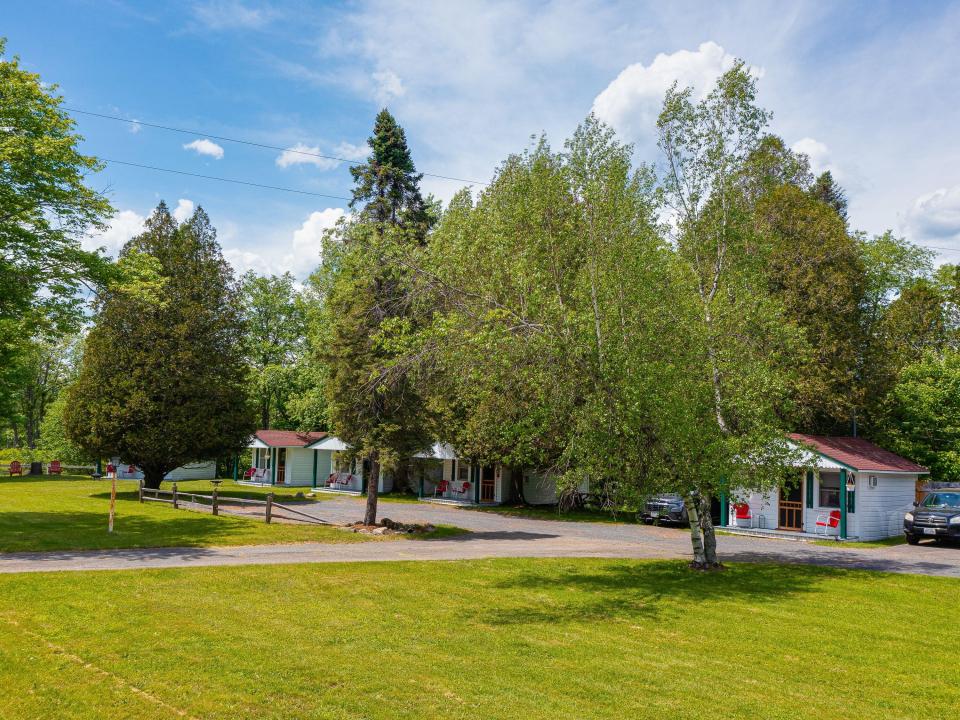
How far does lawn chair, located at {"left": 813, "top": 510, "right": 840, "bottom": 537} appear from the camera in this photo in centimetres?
2534

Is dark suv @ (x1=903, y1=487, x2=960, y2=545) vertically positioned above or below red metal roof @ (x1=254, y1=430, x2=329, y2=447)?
below

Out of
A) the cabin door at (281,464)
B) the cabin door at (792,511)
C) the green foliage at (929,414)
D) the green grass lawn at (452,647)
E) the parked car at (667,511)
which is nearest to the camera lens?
the green grass lawn at (452,647)

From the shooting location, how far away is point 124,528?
2031cm

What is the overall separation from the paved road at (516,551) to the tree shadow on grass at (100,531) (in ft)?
3.70

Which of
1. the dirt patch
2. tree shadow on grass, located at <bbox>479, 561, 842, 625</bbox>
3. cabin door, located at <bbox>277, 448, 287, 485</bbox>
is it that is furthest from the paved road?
cabin door, located at <bbox>277, 448, 287, 485</bbox>

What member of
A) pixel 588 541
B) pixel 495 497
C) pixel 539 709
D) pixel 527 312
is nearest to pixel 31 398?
pixel 495 497

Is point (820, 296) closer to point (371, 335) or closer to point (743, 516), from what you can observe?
point (743, 516)

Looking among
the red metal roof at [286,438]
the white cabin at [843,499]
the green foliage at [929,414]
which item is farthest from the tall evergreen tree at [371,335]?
the red metal roof at [286,438]

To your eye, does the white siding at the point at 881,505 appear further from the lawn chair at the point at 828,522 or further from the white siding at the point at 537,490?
the white siding at the point at 537,490

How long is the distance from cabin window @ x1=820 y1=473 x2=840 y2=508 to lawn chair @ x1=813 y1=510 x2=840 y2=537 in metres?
0.70

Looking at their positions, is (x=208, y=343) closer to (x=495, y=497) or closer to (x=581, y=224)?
(x=495, y=497)

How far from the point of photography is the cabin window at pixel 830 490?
26.4 meters

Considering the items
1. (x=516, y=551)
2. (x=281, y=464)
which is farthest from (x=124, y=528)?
(x=281, y=464)

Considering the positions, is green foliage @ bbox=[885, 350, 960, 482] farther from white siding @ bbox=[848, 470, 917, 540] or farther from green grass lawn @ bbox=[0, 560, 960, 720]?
green grass lawn @ bbox=[0, 560, 960, 720]
